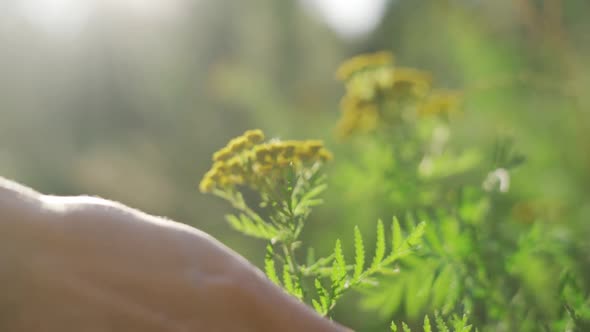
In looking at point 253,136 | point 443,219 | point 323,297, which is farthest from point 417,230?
point 443,219

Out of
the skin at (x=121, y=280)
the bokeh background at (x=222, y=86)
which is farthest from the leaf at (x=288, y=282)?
the bokeh background at (x=222, y=86)

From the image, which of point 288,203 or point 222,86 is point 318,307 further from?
point 222,86

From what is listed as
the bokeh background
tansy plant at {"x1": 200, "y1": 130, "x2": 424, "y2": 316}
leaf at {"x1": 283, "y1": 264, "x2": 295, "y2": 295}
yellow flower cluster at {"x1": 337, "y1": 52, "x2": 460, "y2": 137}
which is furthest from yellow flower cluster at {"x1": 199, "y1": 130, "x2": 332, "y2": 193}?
the bokeh background

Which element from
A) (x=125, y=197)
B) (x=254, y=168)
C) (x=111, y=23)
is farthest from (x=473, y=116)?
(x=111, y=23)

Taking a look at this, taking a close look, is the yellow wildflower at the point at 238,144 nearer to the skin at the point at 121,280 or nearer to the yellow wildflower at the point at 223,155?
the yellow wildflower at the point at 223,155

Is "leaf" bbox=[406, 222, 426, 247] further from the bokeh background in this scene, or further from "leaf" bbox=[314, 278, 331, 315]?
the bokeh background

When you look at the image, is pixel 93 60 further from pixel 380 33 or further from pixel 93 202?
pixel 93 202
